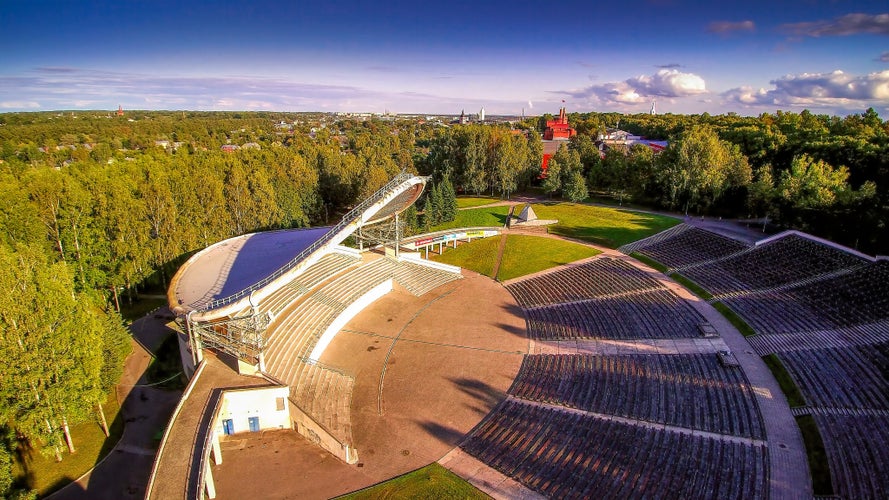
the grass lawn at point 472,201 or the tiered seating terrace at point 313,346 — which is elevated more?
the grass lawn at point 472,201

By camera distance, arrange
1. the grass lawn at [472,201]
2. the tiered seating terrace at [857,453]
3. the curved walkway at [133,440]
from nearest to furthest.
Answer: the tiered seating terrace at [857,453]
the curved walkway at [133,440]
the grass lawn at [472,201]

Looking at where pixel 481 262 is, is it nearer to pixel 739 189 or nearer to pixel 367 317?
pixel 367 317

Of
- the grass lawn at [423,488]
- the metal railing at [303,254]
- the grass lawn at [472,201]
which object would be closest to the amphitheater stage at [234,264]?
the metal railing at [303,254]

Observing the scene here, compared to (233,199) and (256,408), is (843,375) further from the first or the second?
(233,199)

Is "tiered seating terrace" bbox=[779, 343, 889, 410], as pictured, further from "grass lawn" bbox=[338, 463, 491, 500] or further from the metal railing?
the metal railing

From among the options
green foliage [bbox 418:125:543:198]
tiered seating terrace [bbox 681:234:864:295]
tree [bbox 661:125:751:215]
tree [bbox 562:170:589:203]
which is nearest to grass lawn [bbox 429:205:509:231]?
green foliage [bbox 418:125:543:198]

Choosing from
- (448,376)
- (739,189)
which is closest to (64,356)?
(448,376)

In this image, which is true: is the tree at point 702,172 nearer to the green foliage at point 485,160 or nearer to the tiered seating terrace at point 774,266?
the tiered seating terrace at point 774,266
